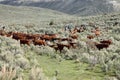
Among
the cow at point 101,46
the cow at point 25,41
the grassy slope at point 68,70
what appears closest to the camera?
the grassy slope at point 68,70

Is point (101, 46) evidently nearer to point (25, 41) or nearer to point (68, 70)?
point (25, 41)

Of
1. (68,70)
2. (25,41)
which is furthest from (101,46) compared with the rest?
(68,70)

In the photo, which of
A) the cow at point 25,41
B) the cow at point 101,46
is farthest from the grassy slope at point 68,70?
the cow at point 25,41

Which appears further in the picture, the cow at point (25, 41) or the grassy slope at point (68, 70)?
the cow at point (25, 41)

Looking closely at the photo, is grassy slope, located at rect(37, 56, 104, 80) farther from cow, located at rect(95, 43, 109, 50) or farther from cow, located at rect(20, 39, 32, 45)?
cow, located at rect(20, 39, 32, 45)

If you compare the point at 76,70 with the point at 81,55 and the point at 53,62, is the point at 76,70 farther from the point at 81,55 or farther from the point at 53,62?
the point at 81,55

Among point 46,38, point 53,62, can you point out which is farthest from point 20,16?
point 53,62

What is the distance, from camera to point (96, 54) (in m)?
24.2

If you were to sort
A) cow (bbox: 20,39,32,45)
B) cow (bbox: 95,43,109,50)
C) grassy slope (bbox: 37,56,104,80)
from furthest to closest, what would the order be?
cow (bbox: 20,39,32,45) < cow (bbox: 95,43,109,50) < grassy slope (bbox: 37,56,104,80)

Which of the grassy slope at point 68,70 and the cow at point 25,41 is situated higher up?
the cow at point 25,41

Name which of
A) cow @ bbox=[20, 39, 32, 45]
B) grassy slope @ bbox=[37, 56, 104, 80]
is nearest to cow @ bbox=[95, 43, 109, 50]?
grassy slope @ bbox=[37, 56, 104, 80]

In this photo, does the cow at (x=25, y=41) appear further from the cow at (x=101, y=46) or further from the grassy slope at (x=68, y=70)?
the cow at (x=101, y=46)

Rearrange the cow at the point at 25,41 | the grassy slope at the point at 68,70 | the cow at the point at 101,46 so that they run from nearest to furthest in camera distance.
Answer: the grassy slope at the point at 68,70 → the cow at the point at 101,46 → the cow at the point at 25,41

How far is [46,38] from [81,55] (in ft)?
27.8
